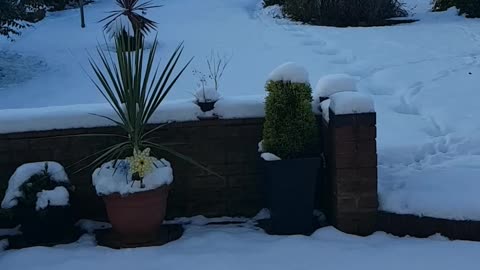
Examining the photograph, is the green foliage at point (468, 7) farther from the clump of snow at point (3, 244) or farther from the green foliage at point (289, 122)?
the clump of snow at point (3, 244)

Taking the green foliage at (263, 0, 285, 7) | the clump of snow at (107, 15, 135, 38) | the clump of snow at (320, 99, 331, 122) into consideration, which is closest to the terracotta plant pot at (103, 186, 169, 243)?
the clump of snow at (320, 99, 331, 122)

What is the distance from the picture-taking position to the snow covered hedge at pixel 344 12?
13992 mm

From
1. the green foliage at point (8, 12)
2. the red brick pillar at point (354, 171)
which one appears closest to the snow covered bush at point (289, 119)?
the red brick pillar at point (354, 171)

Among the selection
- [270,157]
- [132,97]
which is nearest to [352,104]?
[270,157]

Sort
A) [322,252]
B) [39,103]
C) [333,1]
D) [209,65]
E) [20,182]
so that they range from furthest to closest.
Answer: [333,1] < [209,65] < [39,103] < [20,182] < [322,252]

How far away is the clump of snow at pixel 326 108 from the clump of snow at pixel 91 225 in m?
1.53

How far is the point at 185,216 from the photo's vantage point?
14.6 ft

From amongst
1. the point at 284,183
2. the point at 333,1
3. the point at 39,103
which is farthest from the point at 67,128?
the point at 333,1

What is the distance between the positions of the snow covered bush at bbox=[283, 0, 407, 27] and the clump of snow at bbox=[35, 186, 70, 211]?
10.7 m

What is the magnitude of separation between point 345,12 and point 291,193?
1062 cm

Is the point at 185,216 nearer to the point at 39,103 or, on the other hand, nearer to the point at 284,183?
the point at 284,183

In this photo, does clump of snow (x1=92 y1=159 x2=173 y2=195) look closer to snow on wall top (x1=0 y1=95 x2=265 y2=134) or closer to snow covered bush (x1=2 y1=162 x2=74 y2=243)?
snow covered bush (x1=2 y1=162 x2=74 y2=243)

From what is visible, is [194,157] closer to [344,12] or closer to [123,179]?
[123,179]

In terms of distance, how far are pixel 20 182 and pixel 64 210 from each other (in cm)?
31
